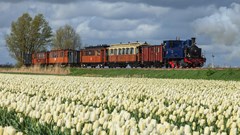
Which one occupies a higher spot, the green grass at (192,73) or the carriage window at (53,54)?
the carriage window at (53,54)

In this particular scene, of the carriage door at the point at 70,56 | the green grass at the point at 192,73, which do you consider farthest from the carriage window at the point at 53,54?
the green grass at the point at 192,73

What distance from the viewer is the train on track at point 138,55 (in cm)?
4453

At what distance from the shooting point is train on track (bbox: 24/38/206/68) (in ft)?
146

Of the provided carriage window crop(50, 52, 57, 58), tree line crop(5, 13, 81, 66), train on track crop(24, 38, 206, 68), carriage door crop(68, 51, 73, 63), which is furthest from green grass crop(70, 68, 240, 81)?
tree line crop(5, 13, 81, 66)

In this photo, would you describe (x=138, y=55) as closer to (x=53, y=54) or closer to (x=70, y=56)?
(x=70, y=56)

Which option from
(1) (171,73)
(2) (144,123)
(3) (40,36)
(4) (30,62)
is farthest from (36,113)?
(3) (40,36)

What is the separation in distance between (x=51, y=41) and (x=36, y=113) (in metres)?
80.0

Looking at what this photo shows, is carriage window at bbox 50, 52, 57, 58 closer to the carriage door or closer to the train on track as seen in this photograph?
the train on track

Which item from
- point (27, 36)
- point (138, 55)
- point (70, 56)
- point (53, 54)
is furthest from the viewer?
point (27, 36)

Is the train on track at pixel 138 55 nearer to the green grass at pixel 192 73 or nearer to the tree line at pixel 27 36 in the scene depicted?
the green grass at pixel 192 73

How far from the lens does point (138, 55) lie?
50.2 metres

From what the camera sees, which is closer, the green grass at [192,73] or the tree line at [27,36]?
the green grass at [192,73]

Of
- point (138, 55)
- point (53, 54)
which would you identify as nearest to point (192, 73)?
point (138, 55)

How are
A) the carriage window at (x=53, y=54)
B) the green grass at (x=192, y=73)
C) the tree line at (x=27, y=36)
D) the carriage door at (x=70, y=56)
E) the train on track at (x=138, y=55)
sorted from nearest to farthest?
the green grass at (x=192, y=73) → the train on track at (x=138, y=55) → the carriage door at (x=70, y=56) → the carriage window at (x=53, y=54) → the tree line at (x=27, y=36)
